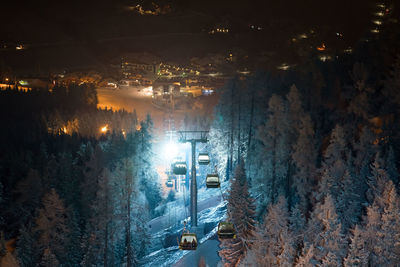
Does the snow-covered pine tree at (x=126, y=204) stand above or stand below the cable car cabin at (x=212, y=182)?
below

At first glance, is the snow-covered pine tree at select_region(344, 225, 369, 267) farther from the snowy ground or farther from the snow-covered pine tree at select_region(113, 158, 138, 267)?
the snow-covered pine tree at select_region(113, 158, 138, 267)

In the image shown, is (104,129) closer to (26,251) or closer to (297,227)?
(26,251)

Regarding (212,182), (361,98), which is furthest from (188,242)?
(361,98)

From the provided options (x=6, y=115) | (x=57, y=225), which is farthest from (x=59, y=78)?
(x=57, y=225)

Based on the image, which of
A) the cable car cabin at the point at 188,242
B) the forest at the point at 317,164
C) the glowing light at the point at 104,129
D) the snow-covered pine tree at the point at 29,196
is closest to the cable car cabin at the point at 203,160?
the forest at the point at 317,164

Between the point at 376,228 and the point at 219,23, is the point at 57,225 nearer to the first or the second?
the point at 376,228

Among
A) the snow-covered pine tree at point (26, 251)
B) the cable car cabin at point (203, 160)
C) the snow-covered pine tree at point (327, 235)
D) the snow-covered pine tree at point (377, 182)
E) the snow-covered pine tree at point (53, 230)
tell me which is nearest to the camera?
the snow-covered pine tree at point (327, 235)

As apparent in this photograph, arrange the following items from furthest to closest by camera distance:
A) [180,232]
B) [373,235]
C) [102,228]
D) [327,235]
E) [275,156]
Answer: [180,232], [275,156], [102,228], [327,235], [373,235]

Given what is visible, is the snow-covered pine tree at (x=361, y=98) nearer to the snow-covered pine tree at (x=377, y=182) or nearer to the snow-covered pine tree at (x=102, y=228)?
the snow-covered pine tree at (x=377, y=182)
